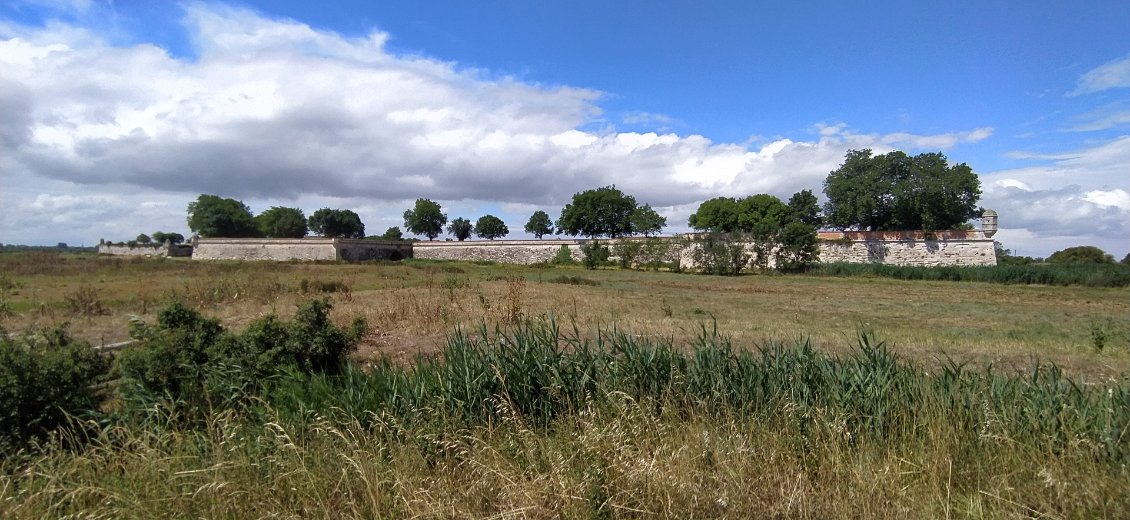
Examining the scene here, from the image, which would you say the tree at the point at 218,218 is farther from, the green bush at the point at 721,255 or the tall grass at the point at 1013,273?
the tall grass at the point at 1013,273

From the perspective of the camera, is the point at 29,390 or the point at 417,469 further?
the point at 29,390

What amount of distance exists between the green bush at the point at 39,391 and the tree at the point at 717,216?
7287 cm

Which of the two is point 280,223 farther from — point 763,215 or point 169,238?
point 763,215

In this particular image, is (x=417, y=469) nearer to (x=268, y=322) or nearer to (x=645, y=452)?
(x=645, y=452)

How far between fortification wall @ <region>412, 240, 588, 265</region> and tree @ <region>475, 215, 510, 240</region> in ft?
76.9

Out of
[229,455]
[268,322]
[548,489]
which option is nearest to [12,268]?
[268,322]

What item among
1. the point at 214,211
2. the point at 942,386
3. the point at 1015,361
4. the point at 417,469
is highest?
the point at 214,211

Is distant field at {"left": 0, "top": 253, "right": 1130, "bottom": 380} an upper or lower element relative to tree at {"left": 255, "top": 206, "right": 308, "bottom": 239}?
lower

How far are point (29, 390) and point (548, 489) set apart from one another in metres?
3.72

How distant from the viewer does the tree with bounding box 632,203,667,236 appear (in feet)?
265

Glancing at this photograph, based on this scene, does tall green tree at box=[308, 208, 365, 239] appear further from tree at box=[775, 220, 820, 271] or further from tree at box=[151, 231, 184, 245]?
tree at box=[775, 220, 820, 271]

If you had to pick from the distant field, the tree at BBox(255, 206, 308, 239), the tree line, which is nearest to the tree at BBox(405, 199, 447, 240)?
the tree line

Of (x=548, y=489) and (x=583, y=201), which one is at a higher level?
(x=583, y=201)

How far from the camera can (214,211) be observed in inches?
3098
